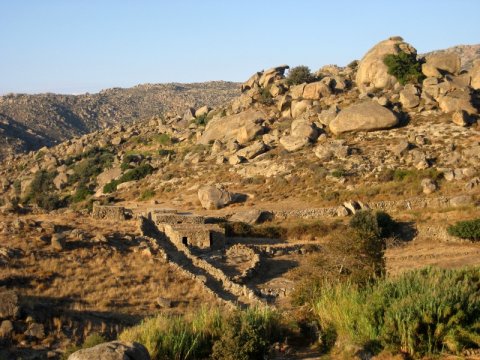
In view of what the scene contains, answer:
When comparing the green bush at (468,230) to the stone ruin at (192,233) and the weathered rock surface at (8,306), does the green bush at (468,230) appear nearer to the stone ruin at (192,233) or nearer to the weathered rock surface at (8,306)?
the stone ruin at (192,233)

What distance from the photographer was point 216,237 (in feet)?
79.8

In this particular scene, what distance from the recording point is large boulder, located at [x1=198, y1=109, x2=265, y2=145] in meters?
41.4

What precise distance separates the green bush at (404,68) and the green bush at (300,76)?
7024 mm

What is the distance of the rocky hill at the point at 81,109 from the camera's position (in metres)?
77.3

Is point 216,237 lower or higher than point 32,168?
lower

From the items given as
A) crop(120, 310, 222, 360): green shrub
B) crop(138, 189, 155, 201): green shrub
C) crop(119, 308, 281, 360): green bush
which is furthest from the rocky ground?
crop(119, 308, 281, 360): green bush

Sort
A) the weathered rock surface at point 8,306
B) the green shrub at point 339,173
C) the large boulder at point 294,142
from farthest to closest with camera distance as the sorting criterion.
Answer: the large boulder at point 294,142 → the green shrub at point 339,173 → the weathered rock surface at point 8,306

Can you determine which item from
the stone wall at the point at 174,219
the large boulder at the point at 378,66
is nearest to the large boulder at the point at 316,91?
the large boulder at the point at 378,66

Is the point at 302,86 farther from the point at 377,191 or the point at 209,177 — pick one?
the point at 377,191

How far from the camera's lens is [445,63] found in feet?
142

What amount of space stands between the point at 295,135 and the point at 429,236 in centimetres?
1433

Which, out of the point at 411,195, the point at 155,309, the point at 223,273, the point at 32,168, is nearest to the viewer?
the point at 155,309

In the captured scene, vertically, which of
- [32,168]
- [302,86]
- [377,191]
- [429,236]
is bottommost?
[429,236]

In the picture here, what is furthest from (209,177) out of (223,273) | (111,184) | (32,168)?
(32,168)
